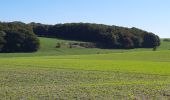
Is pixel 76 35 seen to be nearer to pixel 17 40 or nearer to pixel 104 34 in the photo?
pixel 104 34

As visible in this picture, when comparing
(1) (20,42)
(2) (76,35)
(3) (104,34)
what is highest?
(3) (104,34)

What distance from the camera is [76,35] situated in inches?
6270

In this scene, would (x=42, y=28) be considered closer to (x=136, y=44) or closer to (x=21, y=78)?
(x=136, y=44)

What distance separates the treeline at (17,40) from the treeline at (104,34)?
95.4 ft

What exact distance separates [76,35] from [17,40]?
39.5m

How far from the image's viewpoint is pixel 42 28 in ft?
559

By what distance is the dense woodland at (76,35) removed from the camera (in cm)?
12189

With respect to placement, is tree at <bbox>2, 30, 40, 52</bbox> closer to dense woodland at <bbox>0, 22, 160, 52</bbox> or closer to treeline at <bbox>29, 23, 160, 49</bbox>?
dense woodland at <bbox>0, 22, 160, 52</bbox>

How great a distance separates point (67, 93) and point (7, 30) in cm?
10727

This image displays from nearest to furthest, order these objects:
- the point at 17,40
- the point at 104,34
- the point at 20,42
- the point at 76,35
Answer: the point at 20,42
the point at 17,40
the point at 104,34
the point at 76,35

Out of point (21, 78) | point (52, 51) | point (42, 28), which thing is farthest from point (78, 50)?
point (21, 78)

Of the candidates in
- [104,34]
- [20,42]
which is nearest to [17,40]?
[20,42]

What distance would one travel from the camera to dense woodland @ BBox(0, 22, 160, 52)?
122 m

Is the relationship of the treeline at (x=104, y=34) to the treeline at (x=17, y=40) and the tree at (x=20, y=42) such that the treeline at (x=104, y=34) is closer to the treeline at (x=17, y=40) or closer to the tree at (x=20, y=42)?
the treeline at (x=17, y=40)
